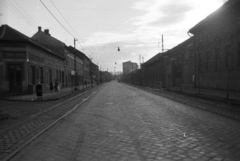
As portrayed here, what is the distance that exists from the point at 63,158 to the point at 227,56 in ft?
76.1

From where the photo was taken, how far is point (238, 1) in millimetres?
20500

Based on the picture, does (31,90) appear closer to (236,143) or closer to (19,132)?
(19,132)

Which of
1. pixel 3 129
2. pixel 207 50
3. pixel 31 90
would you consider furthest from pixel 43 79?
pixel 3 129

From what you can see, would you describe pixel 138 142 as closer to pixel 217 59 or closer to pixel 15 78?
pixel 217 59

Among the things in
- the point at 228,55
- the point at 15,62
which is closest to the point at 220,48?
the point at 228,55

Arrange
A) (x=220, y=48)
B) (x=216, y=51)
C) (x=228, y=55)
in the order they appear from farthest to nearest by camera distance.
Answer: (x=216, y=51) < (x=220, y=48) < (x=228, y=55)

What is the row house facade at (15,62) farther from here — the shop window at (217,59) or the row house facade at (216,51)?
the shop window at (217,59)

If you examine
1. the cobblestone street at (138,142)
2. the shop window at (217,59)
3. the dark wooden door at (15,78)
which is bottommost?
the cobblestone street at (138,142)

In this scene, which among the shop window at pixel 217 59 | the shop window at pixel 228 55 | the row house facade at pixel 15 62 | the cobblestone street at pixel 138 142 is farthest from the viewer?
the shop window at pixel 217 59

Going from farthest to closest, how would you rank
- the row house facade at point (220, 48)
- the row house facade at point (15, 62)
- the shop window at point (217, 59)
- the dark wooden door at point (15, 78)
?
the shop window at point (217, 59) < the dark wooden door at point (15, 78) < the row house facade at point (15, 62) < the row house facade at point (220, 48)

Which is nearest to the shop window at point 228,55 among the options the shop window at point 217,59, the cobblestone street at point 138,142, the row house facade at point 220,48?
the row house facade at point 220,48

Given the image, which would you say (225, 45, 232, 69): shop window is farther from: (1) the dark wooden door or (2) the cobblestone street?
(1) the dark wooden door

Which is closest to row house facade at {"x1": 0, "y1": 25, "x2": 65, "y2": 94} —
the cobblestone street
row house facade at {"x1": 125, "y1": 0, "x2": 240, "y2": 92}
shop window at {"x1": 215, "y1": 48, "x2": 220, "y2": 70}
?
row house facade at {"x1": 125, "y1": 0, "x2": 240, "y2": 92}

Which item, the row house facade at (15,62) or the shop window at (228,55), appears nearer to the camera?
the shop window at (228,55)
